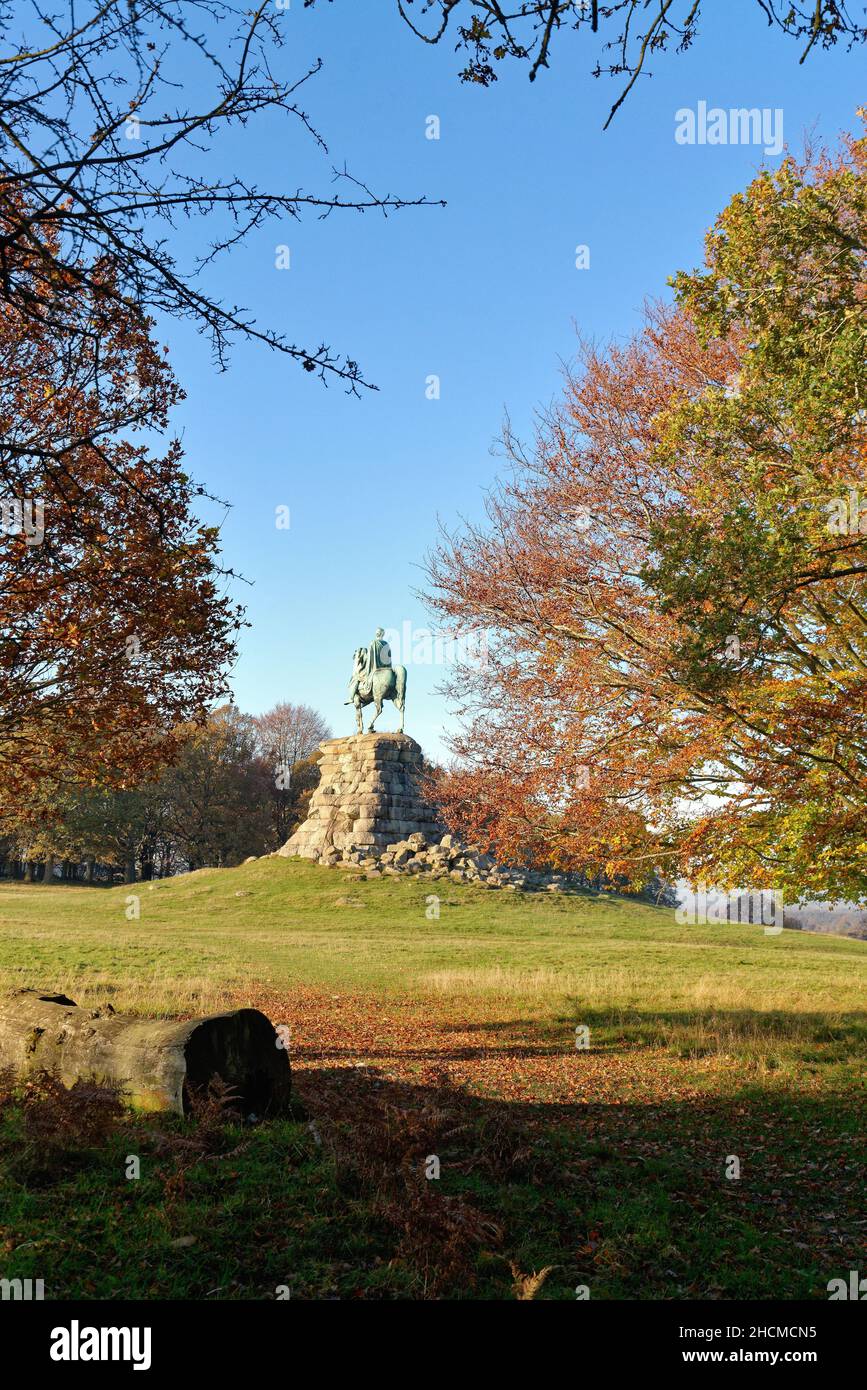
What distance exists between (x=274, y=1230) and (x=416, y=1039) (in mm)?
7910

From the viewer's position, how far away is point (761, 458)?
9.68 meters

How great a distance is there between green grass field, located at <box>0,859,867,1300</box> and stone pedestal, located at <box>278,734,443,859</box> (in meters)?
22.9

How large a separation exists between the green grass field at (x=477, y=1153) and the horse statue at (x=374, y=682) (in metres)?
25.6

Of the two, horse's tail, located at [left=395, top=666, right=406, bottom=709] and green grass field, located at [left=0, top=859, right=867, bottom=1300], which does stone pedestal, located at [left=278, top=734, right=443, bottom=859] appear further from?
green grass field, located at [left=0, top=859, right=867, bottom=1300]

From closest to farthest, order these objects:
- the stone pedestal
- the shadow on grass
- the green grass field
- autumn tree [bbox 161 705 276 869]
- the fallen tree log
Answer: the green grass field
the shadow on grass
the fallen tree log
the stone pedestal
autumn tree [bbox 161 705 276 869]

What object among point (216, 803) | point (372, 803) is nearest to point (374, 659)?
point (372, 803)

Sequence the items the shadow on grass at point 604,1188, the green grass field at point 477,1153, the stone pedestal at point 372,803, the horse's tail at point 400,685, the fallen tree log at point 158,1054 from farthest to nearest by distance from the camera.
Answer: the horse's tail at point 400,685, the stone pedestal at point 372,803, the fallen tree log at point 158,1054, the shadow on grass at point 604,1188, the green grass field at point 477,1153

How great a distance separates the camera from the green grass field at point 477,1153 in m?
4.87

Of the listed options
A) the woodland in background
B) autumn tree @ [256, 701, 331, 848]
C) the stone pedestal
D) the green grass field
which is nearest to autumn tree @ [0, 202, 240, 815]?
the green grass field

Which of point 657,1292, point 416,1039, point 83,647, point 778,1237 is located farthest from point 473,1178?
point 83,647

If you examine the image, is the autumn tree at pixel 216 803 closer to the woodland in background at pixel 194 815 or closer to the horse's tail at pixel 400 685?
the woodland in background at pixel 194 815

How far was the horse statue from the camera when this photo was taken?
44.2m

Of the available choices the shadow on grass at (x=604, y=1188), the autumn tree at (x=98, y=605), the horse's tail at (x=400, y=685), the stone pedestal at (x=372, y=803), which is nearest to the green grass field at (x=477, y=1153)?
the shadow on grass at (x=604, y=1188)
